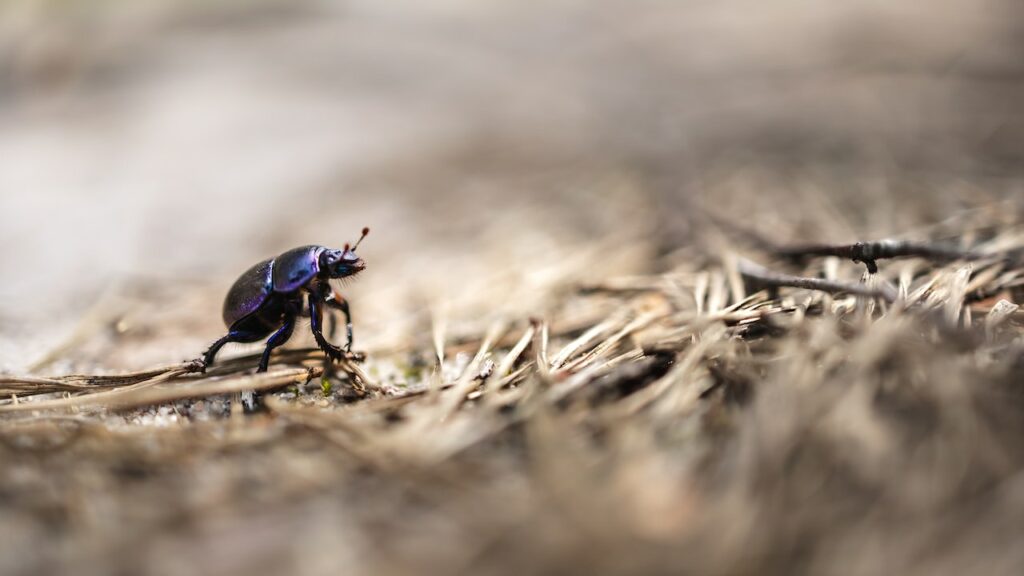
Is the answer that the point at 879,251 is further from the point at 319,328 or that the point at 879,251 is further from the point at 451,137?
the point at 451,137

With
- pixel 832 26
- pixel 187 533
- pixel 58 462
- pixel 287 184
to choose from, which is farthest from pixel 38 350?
pixel 832 26

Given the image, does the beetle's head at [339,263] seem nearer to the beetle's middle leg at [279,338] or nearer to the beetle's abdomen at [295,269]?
the beetle's abdomen at [295,269]

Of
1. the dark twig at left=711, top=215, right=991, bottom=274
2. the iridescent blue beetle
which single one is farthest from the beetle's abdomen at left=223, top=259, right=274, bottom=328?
the dark twig at left=711, top=215, right=991, bottom=274

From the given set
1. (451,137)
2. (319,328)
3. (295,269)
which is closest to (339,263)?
(295,269)

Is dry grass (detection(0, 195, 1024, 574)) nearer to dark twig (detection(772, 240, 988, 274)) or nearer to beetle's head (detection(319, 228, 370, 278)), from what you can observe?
dark twig (detection(772, 240, 988, 274))

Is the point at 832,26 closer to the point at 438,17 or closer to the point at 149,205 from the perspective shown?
the point at 438,17

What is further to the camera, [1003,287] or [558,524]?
[1003,287]
